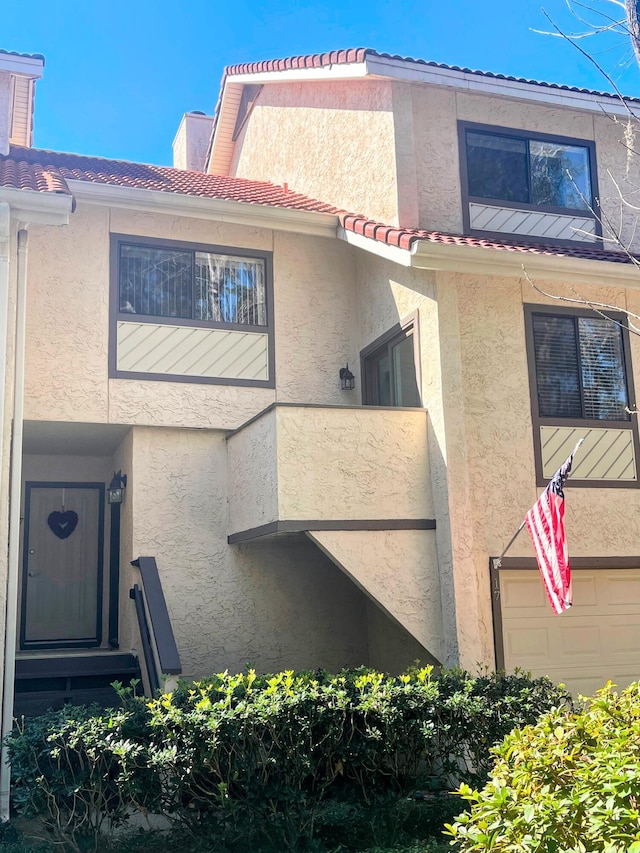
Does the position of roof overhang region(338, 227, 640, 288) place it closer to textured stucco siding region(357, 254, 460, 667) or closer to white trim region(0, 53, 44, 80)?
textured stucco siding region(357, 254, 460, 667)

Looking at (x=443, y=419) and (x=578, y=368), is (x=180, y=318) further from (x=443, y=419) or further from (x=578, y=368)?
(x=578, y=368)

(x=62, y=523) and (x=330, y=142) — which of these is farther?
(x=330, y=142)

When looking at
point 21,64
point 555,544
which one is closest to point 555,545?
point 555,544

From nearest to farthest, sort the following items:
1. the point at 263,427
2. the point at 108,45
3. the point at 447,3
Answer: the point at 263,427, the point at 447,3, the point at 108,45

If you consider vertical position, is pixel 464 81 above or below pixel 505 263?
above

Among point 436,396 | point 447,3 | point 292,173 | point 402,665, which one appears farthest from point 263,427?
point 447,3

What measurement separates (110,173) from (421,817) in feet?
28.4

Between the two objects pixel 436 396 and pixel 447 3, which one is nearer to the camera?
pixel 436 396

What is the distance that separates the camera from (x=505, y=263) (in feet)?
32.2

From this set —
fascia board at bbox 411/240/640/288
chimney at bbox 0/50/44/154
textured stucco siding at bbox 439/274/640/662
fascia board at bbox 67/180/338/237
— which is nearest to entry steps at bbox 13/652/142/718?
textured stucco siding at bbox 439/274/640/662

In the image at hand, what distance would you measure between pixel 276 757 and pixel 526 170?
8.27 m

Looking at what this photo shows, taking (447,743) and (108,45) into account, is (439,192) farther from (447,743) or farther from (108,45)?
(108,45)

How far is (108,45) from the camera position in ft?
54.2

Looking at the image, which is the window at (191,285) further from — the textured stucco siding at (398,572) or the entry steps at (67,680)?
the entry steps at (67,680)
